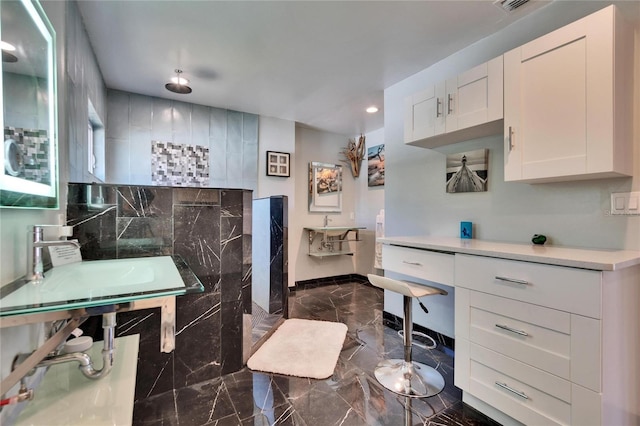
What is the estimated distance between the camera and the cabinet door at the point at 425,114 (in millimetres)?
2072

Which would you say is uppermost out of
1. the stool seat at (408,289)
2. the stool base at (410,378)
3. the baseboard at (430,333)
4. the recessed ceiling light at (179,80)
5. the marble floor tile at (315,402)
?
the recessed ceiling light at (179,80)

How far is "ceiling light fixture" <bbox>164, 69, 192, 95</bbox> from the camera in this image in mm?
2596

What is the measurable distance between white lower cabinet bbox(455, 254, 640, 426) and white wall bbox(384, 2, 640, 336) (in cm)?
50

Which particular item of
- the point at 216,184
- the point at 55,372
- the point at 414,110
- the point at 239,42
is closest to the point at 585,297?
the point at 414,110

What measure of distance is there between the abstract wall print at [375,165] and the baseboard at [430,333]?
209cm

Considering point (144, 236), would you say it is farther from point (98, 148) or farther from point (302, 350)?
point (98, 148)

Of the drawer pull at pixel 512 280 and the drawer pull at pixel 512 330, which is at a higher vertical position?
the drawer pull at pixel 512 280

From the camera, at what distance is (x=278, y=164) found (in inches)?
156

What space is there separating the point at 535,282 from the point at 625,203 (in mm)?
743

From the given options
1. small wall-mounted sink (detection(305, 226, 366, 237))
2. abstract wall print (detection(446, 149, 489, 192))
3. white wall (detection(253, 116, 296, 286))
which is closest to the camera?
abstract wall print (detection(446, 149, 489, 192))

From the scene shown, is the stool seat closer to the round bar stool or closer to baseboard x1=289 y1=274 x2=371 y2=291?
the round bar stool

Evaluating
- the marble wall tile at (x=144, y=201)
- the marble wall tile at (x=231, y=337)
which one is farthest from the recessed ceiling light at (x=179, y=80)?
the marble wall tile at (x=231, y=337)

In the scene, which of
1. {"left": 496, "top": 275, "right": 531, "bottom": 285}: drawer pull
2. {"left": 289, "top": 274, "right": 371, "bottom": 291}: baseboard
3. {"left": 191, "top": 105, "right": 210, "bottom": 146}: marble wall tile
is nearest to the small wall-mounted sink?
{"left": 289, "top": 274, "right": 371, "bottom": 291}: baseboard

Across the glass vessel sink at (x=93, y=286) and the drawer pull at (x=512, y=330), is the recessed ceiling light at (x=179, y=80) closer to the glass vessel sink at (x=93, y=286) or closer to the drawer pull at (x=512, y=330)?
the glass vessel sink at (x=93, y=286)
